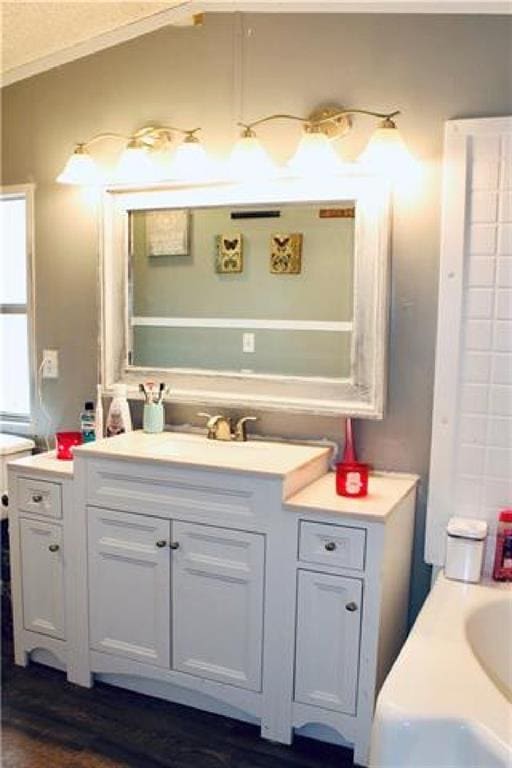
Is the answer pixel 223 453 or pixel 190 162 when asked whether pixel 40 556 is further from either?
pixel 190 162

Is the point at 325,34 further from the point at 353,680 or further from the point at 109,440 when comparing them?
the point at 353,680

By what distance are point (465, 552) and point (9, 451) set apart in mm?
1914

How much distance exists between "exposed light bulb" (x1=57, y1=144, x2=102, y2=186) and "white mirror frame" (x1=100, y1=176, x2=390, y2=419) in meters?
0.09

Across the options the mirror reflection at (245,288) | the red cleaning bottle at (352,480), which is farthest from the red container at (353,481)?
the mirror reflection at (245,288)

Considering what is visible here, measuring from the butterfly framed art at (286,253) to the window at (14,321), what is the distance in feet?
4.08

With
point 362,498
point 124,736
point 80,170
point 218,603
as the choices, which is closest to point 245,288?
point 80,170

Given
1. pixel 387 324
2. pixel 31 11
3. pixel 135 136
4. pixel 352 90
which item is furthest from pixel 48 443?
pixel 31 11

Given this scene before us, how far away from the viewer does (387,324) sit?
224 cm

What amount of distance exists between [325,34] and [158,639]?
6.89 ft

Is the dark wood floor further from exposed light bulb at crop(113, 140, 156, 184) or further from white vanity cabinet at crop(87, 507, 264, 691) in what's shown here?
exposed light bulb at crop(113, 140, 156, 184)

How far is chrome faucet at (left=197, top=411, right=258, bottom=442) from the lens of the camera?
245 cm

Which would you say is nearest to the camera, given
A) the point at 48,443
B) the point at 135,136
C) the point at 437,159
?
the point at 437,159

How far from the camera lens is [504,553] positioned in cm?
202

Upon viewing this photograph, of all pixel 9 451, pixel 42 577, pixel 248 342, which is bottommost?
pixel 42 577
